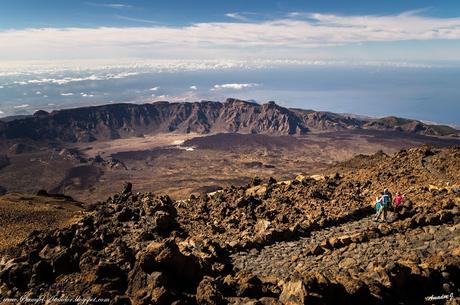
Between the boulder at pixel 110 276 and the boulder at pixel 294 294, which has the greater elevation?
the boulder at pixel 294 294

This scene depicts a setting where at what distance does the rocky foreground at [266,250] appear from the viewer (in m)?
9.59

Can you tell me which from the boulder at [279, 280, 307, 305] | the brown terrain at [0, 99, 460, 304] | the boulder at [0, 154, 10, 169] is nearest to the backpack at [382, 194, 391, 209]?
the brown terrain at [0, 99, 460, 304]

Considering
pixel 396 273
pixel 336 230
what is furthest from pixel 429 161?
pixel 396 273

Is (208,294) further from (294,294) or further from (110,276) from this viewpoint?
(110,276)

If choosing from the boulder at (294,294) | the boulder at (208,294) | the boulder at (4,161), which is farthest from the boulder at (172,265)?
the boulder at (4,161)

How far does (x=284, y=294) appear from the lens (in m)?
9.01

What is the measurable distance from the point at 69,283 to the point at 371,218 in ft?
41.8

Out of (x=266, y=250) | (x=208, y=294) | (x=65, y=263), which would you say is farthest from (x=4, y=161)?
(x=208, y=294)

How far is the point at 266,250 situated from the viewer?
14711mm

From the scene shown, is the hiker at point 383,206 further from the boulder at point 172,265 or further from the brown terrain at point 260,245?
the boulder at point 172,265

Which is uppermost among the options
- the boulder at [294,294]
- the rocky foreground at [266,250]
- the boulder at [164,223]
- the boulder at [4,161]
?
the boulder at [294,294]

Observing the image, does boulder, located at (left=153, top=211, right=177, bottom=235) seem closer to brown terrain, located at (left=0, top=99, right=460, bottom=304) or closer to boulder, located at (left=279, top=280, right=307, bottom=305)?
brown terrain, located at (left=0, top=99, right=460, bottom=304)

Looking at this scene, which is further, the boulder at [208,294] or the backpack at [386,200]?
the backpack at [386,200]

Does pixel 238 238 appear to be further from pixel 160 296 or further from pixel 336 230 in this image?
pixel 160 296
